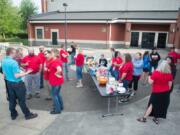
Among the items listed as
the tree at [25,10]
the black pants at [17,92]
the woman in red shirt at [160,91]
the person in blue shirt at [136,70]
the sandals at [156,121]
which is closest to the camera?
the woman in red shirt at [160,91]

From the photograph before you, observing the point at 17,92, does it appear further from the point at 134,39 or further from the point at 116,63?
the point at 134,39

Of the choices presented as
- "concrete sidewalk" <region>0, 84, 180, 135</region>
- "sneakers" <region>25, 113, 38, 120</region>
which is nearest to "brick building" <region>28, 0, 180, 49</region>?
"concrete sidewalk" <region>0, 84, 180, 135</region>

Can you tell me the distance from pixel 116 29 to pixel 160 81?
22047 mm

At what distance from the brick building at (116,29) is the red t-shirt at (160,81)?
20.3m

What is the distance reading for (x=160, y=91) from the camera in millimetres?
5098

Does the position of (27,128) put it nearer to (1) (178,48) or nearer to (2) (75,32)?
(1) (178,48)

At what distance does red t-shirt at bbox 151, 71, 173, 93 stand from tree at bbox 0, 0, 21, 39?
35.0m

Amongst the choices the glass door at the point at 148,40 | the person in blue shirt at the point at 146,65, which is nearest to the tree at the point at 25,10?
the glass door at the point at 148,40

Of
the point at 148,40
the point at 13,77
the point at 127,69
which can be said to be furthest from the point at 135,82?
the point at 148,40

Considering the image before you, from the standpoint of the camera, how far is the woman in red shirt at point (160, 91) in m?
4.89

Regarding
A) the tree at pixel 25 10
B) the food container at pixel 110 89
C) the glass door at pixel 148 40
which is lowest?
the food container at pixel 110 89

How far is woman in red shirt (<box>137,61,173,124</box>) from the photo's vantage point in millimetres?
4887

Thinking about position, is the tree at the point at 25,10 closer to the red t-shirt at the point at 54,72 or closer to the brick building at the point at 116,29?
the brick building at the point at 116,29

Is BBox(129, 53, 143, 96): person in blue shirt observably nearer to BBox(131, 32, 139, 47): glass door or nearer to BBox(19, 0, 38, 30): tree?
BBox(131, 32, 139, 47): glass door
